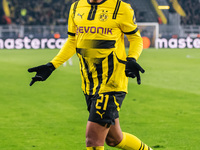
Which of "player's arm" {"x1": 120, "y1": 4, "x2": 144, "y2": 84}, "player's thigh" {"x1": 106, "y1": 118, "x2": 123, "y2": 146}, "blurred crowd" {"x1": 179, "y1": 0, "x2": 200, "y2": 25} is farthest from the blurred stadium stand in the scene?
"player's thigh" {"x1": 106, "y1": 118, "x2": 123, "y2": 146}

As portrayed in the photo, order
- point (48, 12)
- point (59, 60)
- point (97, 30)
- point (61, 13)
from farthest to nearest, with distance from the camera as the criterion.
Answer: point (48, 12)
point (61, 13)
point (59, 60)
point (97, 30)

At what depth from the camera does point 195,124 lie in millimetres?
7812

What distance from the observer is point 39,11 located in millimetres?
42375

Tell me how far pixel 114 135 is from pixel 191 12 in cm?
3959

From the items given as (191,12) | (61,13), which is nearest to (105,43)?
(61,13)

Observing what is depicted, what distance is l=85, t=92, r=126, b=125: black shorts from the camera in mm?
4180

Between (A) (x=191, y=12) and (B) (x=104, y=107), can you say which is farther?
(A) (x=191, y=12)

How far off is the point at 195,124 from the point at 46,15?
3536cm

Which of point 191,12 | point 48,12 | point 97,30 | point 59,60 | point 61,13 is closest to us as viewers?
point 97,30

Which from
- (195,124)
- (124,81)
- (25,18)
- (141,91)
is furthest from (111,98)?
(25,18)

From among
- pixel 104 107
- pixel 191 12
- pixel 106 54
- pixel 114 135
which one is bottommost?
pixel 191 12

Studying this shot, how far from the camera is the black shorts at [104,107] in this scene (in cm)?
418

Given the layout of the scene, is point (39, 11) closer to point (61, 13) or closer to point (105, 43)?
point (61, 13)

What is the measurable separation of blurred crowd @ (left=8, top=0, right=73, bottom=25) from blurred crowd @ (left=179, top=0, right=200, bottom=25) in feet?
33.7
